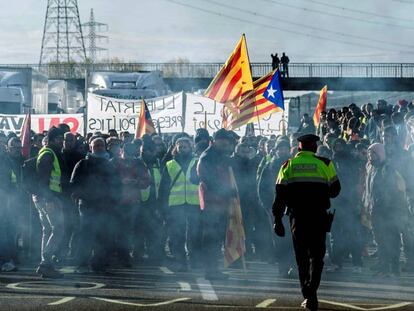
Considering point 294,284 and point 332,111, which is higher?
point 332,111

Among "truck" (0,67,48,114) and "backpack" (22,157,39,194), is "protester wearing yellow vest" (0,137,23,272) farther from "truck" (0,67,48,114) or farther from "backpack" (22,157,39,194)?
"truck" (0,67,48,114)

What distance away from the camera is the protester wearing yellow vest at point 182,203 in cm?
1369

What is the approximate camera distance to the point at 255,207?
49.0ft

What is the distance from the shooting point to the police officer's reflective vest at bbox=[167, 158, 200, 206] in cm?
1376

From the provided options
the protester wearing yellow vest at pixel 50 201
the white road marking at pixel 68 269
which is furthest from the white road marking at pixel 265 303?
the white road marking at pixel 68 269

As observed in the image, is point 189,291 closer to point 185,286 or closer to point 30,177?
point 185,286

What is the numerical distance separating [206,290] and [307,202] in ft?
6.03

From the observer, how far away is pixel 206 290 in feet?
38.6

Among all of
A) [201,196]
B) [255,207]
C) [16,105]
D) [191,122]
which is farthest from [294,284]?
[16,105]

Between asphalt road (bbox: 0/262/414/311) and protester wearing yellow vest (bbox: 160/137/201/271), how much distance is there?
0.28 meters

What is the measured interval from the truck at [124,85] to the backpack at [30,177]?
1699 cm

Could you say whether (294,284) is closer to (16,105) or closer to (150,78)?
(16,105)

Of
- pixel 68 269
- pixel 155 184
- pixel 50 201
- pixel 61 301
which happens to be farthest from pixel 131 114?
pixel 61 301

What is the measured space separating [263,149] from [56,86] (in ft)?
88.9
